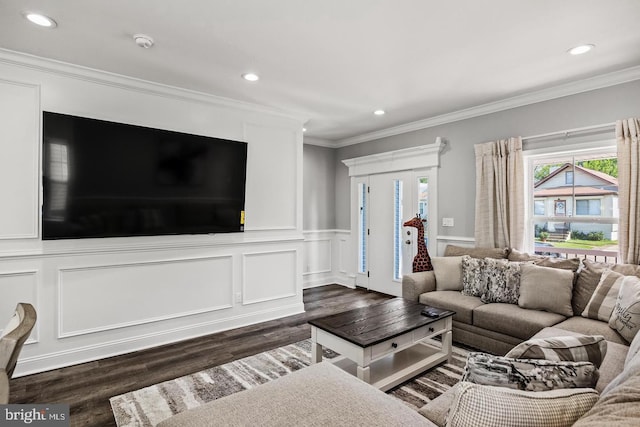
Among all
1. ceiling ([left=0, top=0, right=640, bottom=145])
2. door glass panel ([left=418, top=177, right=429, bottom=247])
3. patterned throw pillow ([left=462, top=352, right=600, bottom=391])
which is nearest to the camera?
patterned throw pillow ([left=462, top=352, right=600, bottom=391])

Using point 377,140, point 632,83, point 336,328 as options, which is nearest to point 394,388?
point 336,328

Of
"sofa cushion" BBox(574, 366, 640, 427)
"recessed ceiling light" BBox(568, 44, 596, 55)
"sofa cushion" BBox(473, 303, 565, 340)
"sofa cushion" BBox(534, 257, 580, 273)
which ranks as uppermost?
"recessed ceiling light" BBox(568, 44, 596, 55)

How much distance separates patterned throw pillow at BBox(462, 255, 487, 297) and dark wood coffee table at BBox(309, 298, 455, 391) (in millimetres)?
712

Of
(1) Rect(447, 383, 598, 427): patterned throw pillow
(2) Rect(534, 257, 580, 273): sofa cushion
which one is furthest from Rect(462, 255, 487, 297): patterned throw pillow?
(1) Rect(447, 383, 598, 427): patterned throw pillow

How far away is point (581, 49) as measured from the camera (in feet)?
8.86

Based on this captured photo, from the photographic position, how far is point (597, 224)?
3.42 metres

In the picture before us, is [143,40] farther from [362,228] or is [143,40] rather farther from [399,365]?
[362,228]

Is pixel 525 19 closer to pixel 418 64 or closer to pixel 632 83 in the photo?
pixel 418 64

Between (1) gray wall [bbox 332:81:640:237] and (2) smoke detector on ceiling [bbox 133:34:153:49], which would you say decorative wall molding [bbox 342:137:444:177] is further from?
(2) smoke detector on ceiling [bbox 133:34:153:49]

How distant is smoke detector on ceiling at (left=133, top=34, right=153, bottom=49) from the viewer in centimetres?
248

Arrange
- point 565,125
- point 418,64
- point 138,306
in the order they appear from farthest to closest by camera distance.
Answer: point 565,125, point 138,306, point 418,64

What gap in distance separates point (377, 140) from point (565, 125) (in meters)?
2.60

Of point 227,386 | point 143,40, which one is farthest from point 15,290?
point 143,40

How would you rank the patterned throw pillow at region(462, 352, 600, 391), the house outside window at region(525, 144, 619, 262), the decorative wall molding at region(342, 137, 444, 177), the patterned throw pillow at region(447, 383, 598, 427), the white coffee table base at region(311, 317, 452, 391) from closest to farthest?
the patterned throw pillow at region(447, 383, 598, 427)
the patterned throw pillow at region(462, 352, 600, 391)
the white coffee table base at region(311, 317, 452, 391)
the house outside window at region(525, 144, 619, 262)
the decorative wall molding at region(342, 137, 444, 177)
